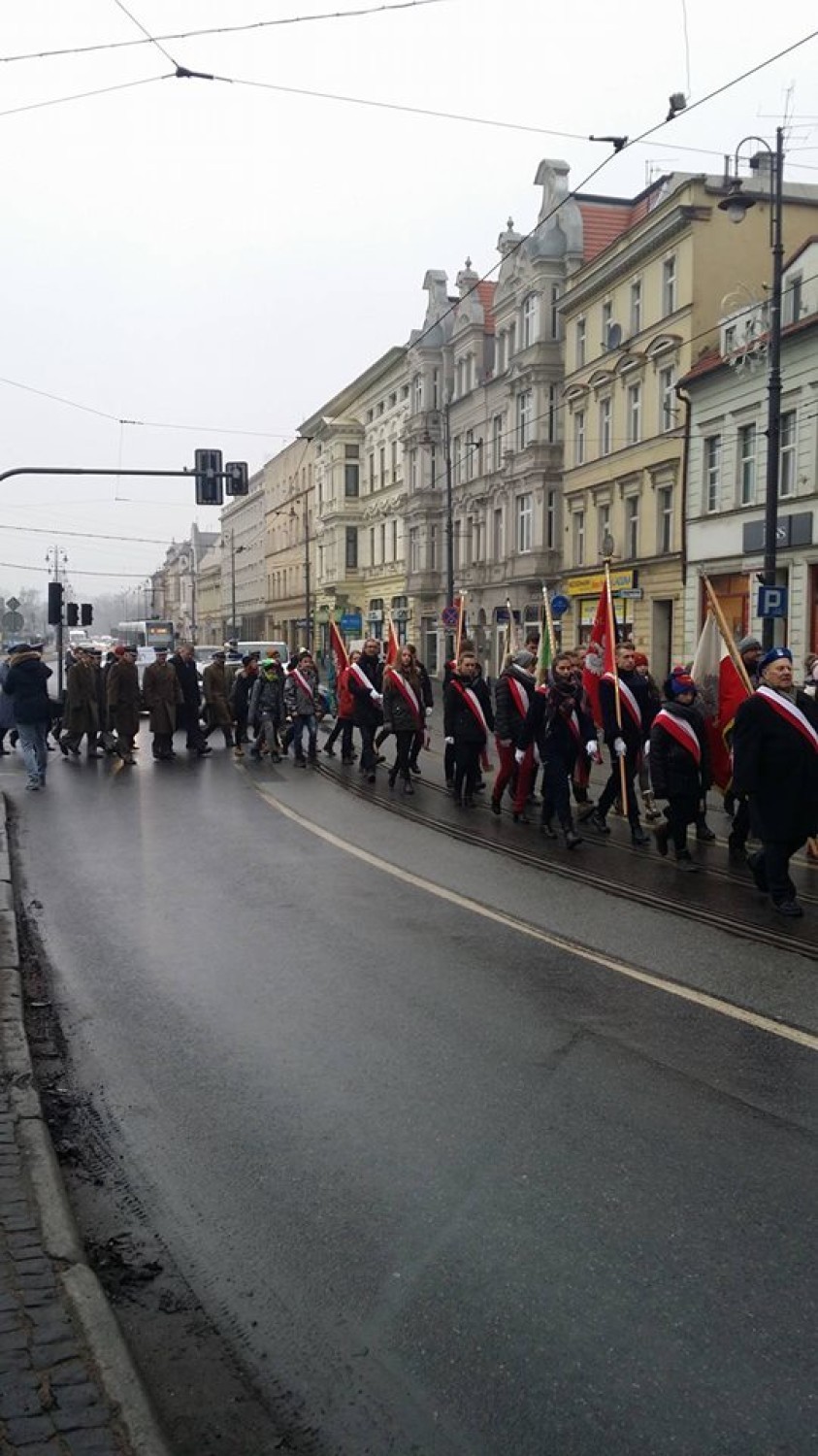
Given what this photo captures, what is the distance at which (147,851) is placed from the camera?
37.2 ft

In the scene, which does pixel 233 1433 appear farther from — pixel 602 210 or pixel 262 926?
pixel 602 210

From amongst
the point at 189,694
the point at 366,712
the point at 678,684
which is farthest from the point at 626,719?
the point at 189,694

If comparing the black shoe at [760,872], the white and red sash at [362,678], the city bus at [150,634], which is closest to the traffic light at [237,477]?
the white and red sash at [362,678]

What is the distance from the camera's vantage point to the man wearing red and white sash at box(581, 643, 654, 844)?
41.6 ft

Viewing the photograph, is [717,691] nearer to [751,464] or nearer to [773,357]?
[773,357]

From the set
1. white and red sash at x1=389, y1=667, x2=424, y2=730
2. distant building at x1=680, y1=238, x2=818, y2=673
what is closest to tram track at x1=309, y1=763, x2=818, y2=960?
white and red sash at x1=389, y1=667, x2=424, y2=730

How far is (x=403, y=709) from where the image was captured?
15.7 metres

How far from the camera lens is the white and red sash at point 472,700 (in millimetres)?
14266

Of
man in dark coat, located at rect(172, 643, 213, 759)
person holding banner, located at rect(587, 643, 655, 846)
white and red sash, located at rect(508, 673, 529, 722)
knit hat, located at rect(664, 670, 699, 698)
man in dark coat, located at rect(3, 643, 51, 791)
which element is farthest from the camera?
man in dark coat, located at rect(172, 643, 213, 759)

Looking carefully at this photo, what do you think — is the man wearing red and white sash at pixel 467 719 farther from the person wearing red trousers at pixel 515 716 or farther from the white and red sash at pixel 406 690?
the white and red sash at pixel 406 690

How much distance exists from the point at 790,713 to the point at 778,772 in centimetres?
42

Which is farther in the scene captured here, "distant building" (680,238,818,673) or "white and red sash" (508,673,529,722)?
"distant building" (680,238,818,673)

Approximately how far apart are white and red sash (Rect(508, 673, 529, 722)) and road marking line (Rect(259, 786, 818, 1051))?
8.19 ft

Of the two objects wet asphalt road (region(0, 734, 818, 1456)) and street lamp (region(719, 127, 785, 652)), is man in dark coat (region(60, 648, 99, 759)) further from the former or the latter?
wet asphalt road (region(0, 734, 818, 1456))
